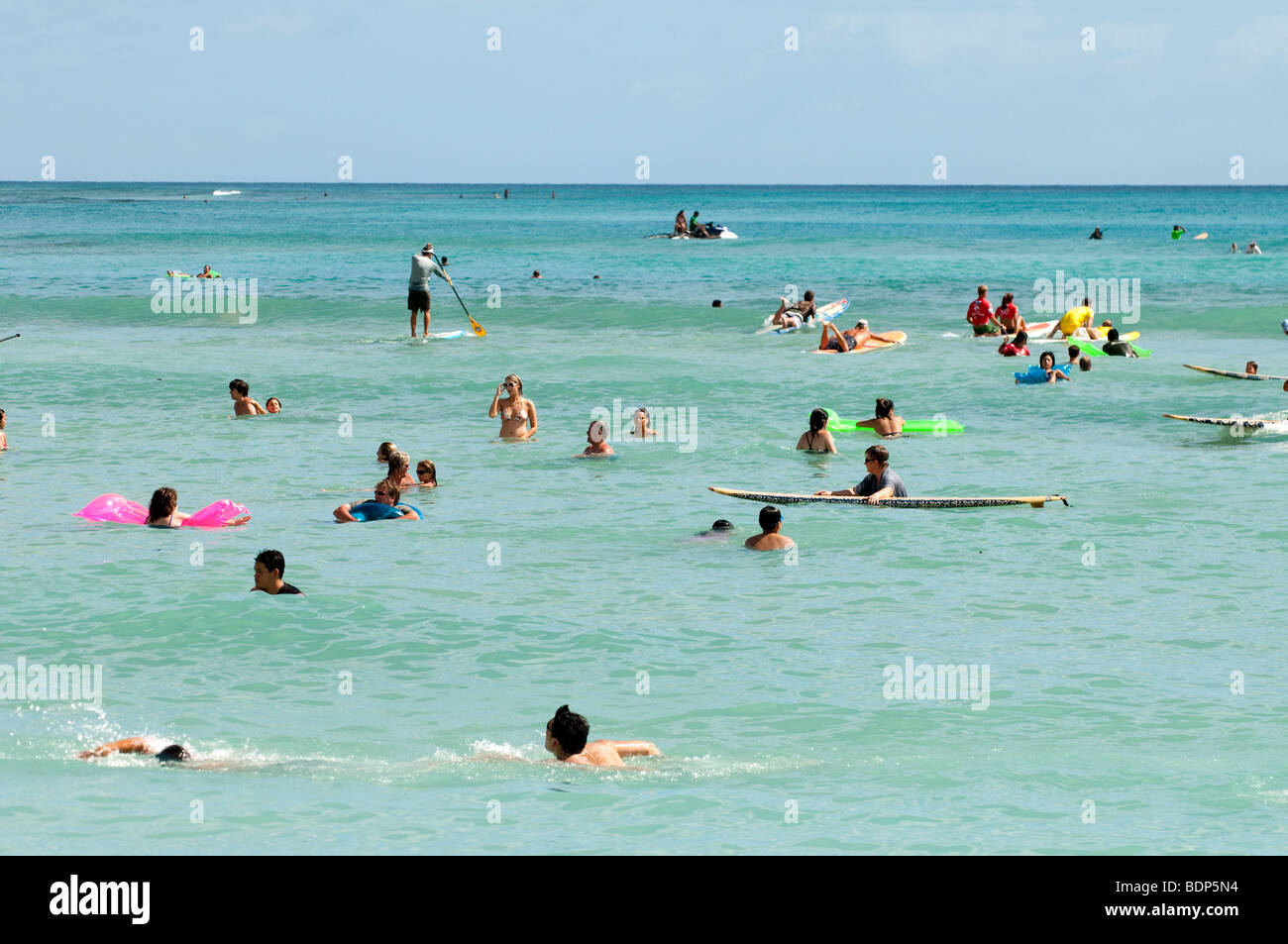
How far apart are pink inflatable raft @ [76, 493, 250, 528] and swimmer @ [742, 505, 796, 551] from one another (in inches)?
222

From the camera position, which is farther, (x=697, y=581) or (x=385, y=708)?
(x=697, y=581)

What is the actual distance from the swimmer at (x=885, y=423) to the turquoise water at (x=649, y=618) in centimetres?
36

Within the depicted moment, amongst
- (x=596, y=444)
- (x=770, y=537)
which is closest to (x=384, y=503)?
(x=770, y=537)

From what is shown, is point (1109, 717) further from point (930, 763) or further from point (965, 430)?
point (965, 430)

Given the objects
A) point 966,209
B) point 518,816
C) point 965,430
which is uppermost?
point 966,209

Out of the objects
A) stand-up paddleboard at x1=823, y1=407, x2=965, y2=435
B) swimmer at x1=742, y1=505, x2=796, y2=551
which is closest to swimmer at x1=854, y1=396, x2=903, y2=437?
stand-up paddleboard at x1=823, y1=407, x2=965, y2=435

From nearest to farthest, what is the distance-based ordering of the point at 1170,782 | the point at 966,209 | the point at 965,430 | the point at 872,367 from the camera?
the point at 1170,782 < the point at 965,430 < the point at 872,367 < the point at 966,209

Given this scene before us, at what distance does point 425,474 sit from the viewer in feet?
61.5

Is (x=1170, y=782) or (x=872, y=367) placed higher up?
(x=872, y=367)

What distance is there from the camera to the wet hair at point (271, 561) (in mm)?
13148

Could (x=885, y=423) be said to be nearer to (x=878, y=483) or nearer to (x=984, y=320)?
(x=878, y=483)

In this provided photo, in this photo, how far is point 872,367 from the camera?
106 feet

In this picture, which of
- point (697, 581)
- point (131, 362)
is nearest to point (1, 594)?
point (697, 581)
